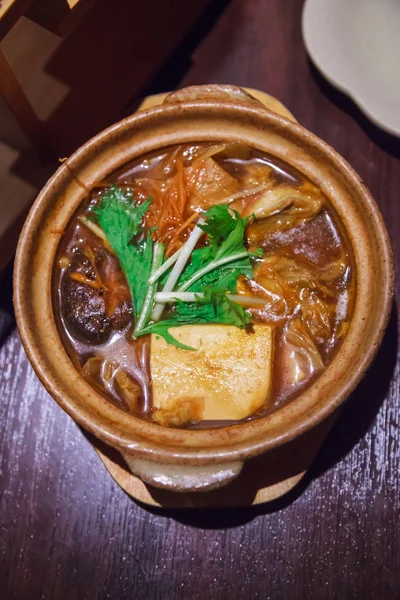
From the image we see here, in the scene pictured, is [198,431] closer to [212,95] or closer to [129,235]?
[129,235]

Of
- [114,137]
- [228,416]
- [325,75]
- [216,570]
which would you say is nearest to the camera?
[228,416]

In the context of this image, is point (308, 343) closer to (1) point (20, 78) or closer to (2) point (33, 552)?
(2) point (33, 552)

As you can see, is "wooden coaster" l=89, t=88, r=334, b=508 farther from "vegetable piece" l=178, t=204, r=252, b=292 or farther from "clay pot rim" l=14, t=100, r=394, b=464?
"vegetable piece" l=178, t=204, r=252, b=292

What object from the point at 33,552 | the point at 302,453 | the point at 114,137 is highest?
the point at 114,137

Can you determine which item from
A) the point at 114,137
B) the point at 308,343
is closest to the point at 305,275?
the point at 308,343

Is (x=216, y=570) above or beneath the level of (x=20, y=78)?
beneath

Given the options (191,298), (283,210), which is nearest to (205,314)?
(191,298)

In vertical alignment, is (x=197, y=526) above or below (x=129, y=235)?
below
